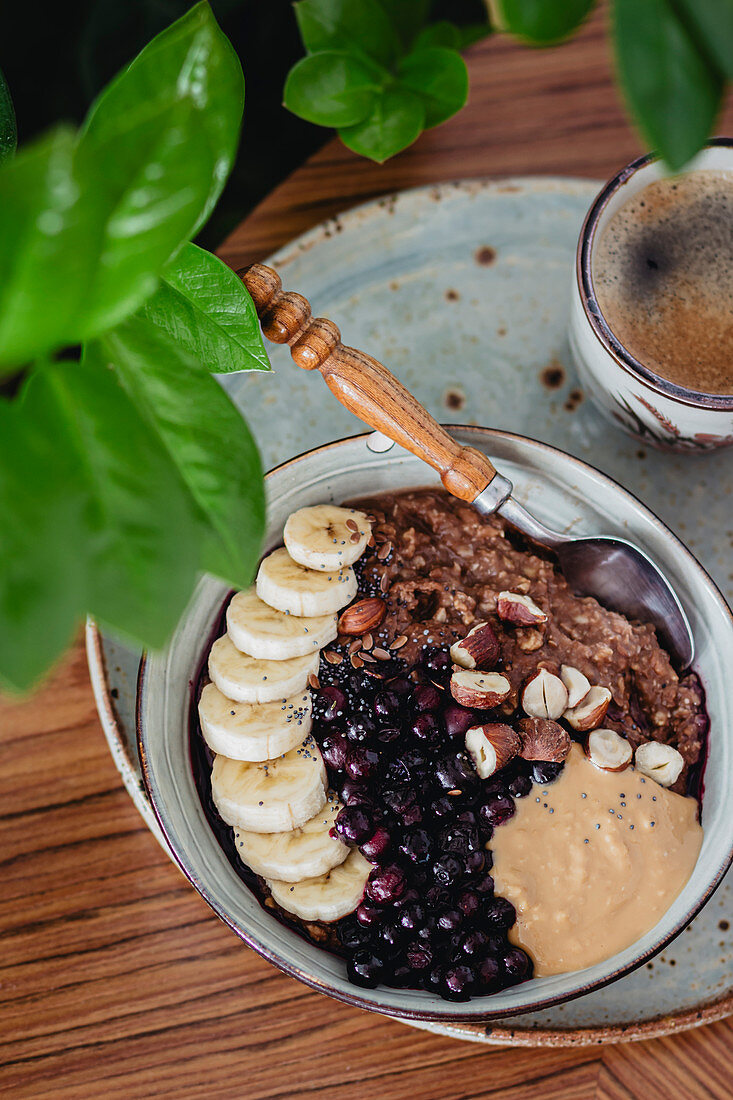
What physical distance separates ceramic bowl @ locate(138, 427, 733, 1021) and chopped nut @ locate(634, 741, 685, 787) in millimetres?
80

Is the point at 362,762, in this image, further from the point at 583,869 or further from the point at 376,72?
the point at 376,72

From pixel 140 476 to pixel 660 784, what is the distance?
0.82 metres

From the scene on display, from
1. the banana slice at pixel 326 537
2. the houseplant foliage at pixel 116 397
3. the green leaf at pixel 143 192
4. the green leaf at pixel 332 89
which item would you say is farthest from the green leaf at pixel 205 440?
the green leaf at pixel 332 89

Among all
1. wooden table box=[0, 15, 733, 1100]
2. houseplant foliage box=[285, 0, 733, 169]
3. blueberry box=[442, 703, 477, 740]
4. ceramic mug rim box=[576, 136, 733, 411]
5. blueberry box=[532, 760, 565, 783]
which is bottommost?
wooden table box=[0, 15, 733, 1100]

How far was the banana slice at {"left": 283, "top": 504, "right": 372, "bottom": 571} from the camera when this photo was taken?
114cm

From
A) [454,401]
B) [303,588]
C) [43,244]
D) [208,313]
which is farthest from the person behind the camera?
[454,401]

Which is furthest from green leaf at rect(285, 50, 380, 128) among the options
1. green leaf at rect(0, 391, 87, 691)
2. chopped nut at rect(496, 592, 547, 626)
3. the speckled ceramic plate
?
green leaf at rect(0, 391, 87, 691)

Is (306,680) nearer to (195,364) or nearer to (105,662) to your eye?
(105,662)

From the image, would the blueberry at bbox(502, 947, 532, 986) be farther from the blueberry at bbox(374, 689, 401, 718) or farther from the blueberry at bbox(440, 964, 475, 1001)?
the blueberry at bbox(374, 689, 401, 718)

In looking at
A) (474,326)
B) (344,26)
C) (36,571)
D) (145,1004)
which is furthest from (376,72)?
(145,1004)

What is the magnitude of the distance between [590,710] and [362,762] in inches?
11.8

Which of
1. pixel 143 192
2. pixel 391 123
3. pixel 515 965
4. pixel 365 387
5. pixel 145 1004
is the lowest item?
pixel 145 1004

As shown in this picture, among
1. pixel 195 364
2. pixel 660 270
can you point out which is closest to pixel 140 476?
A: pixel 195 364

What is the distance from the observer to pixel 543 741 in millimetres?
1082
